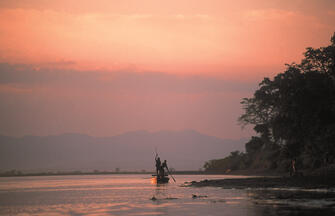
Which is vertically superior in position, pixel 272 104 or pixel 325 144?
pixel 272 104

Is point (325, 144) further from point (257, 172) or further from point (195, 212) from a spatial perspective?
point (257, 172)

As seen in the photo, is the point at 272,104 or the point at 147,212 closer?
the point at 147,212

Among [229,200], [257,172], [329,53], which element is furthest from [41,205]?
[257,172]

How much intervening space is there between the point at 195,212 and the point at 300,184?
20.9 metres

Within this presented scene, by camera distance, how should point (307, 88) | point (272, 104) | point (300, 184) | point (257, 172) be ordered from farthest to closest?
point (257, 172) < point (272, 104) < point (307, 88) < point (300, 184)

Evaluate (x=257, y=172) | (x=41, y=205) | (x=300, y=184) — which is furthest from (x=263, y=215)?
A: (x=257, y=172)

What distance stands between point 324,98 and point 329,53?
16.1 feet

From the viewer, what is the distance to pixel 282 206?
30.7m

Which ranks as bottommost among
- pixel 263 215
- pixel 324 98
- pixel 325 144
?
pixel 263 215

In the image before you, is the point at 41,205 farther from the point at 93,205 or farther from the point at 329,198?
the point at 329,198

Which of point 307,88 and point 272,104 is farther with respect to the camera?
point 272,104

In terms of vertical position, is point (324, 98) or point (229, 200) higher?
point (324, 98)

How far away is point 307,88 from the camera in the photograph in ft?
180

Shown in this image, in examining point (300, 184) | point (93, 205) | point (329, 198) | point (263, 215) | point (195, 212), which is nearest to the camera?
point (263, 215)
